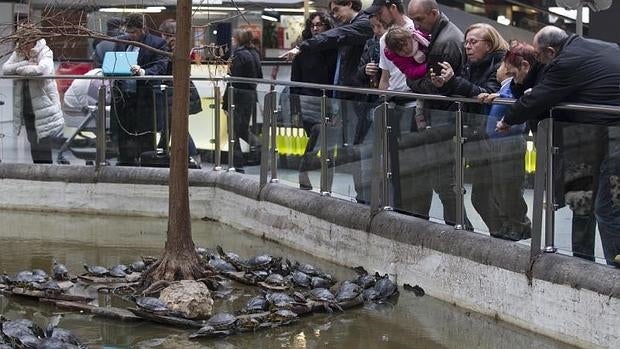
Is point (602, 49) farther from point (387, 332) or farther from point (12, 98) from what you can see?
point (12, 98)

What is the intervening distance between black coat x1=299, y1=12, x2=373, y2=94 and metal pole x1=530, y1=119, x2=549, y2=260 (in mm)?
3210

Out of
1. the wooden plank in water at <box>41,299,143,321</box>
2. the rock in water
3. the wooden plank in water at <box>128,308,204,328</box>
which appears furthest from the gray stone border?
the wooden plank in water at <box>41,299,143,321</box>

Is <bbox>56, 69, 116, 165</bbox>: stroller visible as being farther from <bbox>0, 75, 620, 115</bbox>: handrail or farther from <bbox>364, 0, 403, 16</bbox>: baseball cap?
<bbox>364, 0, 403, 16</bbox>: baseball cap

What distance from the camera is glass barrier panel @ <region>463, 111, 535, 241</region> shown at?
859cm

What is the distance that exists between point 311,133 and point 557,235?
12.4 feet

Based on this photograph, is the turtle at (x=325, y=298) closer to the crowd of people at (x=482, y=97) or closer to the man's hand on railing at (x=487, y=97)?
the crowd of people at (x=482, y=97)

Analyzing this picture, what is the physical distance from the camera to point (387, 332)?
845 centimetres

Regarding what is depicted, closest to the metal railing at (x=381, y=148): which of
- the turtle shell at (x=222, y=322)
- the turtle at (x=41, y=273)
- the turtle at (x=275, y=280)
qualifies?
the turtle at (x=275, y=280)

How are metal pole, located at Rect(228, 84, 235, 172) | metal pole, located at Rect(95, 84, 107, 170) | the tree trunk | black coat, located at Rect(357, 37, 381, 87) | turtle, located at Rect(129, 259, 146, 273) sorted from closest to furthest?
the tree trunk → turtle, located at Rect(129, 259, 146, 273) → black coat, located at Rect(357, 37, 381, 87) → metal pole, located at Rect(228, 84, 235, 172) → metal pole, located at Rect(95, 84, 107, 170)

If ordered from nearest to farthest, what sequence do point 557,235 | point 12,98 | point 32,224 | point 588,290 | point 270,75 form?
point 588,290
point 557,235
point 32,224
point 12,98
point 270,75

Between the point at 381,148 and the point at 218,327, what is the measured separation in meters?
2.65

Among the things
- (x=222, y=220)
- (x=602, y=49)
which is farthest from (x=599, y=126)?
(x=222, y=220)

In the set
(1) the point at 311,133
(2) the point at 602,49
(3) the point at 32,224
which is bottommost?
(3) the point at 32,224

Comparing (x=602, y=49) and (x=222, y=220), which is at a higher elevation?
(x=602, y=49)
